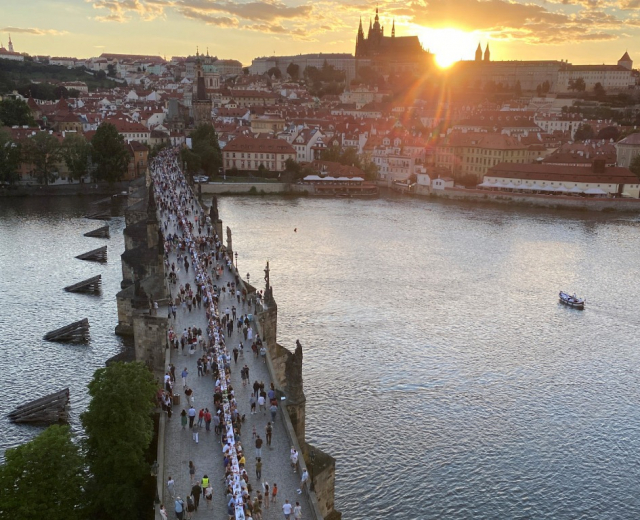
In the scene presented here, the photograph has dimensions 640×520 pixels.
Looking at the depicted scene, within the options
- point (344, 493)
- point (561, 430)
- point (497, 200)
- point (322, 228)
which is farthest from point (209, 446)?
point (497, 200)

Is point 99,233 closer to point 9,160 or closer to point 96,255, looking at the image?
point 96,255

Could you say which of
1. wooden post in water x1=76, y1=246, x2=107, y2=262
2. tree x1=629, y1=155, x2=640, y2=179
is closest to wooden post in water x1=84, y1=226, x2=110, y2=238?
wooden post in water x1=76, y1=246, x2=107, y2=262

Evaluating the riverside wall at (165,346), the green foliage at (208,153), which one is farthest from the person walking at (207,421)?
the green foliage at (208,153)

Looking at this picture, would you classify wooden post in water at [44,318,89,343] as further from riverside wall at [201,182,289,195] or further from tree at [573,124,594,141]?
tree at [573,124,594,141]

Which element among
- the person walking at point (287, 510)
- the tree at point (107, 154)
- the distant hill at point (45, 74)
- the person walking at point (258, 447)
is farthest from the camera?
the distant hill at point (45, 74)

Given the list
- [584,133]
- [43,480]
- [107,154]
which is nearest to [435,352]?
[43,480]

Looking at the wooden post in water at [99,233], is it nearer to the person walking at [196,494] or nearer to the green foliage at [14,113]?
the person walking at [196,494]

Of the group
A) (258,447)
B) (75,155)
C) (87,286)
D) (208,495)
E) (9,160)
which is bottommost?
(87,286)
